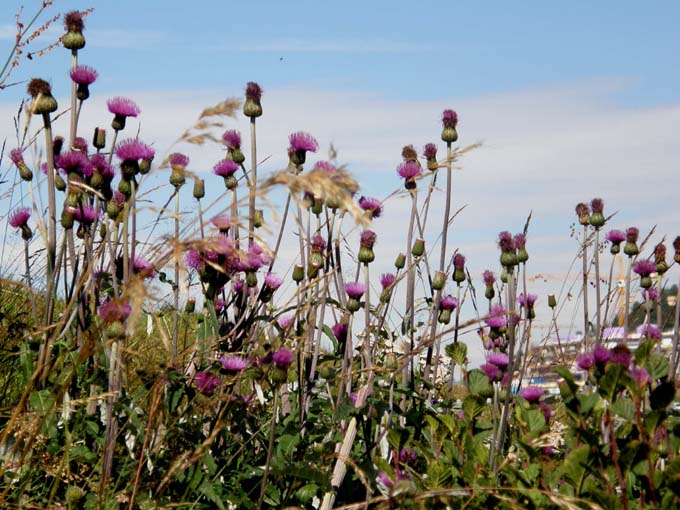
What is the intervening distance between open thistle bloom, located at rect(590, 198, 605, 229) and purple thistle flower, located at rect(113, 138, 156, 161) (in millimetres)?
1742

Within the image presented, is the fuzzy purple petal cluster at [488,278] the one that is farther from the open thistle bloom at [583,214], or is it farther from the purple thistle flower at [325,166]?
the purple thistle flower at [325,166]

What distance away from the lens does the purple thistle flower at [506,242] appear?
2936 millimetres

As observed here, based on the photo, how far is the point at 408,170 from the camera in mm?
3219

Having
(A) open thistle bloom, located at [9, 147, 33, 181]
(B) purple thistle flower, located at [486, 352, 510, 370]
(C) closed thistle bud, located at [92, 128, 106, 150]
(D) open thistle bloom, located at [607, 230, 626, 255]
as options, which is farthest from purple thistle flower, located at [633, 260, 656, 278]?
(A) open thistle bloom, located at [9, 147, 33, 181]

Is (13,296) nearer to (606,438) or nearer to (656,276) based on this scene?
(656,276)

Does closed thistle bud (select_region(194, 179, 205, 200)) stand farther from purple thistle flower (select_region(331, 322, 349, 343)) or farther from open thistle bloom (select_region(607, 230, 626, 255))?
open thistle bloom (select_region(607, 230, 626, 255))

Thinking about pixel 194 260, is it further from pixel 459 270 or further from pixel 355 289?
pixel 459 270

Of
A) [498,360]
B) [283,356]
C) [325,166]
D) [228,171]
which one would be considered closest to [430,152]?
[228,171]

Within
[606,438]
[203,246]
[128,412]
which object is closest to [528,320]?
[606,438]

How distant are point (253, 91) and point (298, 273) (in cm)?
69

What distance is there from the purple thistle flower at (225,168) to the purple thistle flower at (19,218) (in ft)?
2.32

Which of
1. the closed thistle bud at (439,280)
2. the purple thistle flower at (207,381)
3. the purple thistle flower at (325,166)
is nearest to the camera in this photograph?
the purple thistle flower at (325,166)

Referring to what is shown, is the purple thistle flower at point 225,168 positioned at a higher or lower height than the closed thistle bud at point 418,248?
higher

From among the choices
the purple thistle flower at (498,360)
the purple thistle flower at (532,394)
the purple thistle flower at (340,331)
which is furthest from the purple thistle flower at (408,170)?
the purple thistle flower at (532,394)
